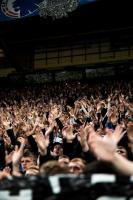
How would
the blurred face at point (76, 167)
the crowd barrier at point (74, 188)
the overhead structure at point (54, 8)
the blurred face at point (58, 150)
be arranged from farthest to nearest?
the overhead structure at point (54, 8)
the blurred face at point (58, 150)
the blurred face at point (76, 167)
the crowd barrier at point (74, 188)

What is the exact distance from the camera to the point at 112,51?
19.5m

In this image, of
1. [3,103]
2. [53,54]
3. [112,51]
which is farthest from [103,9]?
[3,103]

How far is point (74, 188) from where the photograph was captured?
292cm

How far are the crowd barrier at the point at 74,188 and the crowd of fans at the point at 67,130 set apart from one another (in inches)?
3.5

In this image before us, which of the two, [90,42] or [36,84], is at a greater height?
[90,42]

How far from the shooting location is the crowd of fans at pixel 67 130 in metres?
3.23

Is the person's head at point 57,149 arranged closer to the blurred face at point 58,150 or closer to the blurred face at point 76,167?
the blurred face at point 58,150

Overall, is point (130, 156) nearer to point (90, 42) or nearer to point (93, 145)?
point (93, 145)

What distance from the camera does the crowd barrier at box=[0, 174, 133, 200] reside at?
2.86m

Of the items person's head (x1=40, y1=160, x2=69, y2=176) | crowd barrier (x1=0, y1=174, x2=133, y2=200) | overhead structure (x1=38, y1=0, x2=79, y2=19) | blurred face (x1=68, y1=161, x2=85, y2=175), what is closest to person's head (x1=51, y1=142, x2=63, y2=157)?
blurred face (x1=68, y1=161, x2=85, y2=175)

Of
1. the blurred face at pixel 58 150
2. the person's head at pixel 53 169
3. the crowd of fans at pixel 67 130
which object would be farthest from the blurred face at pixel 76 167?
the blurred face at pixel 58 150

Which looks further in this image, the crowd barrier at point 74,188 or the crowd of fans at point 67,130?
the crowd of fans at point 67,130

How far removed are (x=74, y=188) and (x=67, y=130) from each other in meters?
3.75

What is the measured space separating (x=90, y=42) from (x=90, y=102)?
25.5 ft
